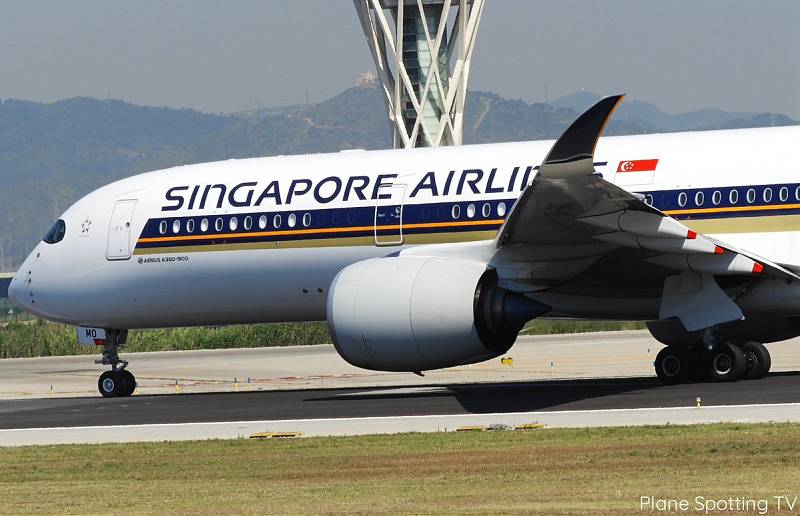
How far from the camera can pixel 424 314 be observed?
19891 millimetres

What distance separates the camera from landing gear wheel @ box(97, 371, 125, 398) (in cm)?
2683

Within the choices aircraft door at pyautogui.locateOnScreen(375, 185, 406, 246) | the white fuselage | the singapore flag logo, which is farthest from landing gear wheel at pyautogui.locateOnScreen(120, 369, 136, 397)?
the singapore flag logo

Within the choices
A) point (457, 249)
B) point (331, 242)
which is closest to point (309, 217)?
point (331, 242)

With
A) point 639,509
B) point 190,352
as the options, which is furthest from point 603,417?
point 190,352

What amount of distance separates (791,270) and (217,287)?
32.3 ft

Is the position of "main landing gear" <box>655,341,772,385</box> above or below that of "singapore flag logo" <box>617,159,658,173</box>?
below

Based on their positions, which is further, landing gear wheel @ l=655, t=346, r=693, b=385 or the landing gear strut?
the landing gear strut

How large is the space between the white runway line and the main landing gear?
12.5 ft

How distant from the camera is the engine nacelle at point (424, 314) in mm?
19844

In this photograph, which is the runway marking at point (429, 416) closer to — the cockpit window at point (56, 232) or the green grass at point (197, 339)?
the cockpit window at point (56, 232)

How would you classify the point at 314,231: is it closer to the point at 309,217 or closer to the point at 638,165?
the point at 309,217
